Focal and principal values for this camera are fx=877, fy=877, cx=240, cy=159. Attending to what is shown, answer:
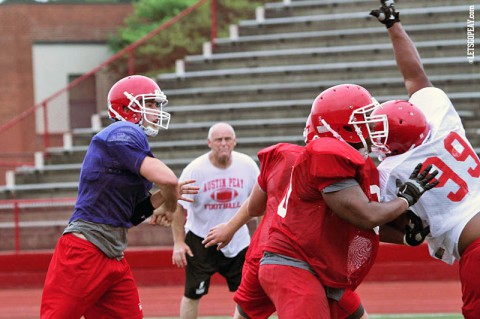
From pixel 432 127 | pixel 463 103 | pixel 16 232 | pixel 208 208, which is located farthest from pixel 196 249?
pixel 463 103

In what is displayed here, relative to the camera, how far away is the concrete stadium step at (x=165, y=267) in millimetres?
11945

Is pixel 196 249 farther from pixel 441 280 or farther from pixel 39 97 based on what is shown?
pixel 39 97

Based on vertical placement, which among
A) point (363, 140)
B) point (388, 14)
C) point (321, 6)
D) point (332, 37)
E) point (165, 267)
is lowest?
point (165, 267)

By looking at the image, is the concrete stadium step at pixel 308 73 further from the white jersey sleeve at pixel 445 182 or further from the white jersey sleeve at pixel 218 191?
the white jersey sleeve at pixel 445 182

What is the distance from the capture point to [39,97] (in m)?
26.9

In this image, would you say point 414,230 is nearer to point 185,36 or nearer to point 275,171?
point 275,171

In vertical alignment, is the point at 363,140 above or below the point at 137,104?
below

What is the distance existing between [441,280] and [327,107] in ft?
25.9

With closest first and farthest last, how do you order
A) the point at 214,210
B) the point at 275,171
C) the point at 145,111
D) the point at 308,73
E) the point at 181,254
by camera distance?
1. the point at 275,171
2. the point at 145,111
3. the point at 181,254
4. the point at 214,210
5. the point at 308,73

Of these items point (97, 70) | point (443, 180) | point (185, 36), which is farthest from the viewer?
point (185, 36)

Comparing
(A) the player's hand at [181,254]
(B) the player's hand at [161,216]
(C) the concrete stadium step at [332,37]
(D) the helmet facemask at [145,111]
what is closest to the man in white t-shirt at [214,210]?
(A) the player's hand at [181,254]

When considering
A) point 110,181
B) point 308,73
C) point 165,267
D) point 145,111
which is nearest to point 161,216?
point 110,181

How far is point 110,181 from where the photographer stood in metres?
5.35

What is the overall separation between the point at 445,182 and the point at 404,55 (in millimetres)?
1181
